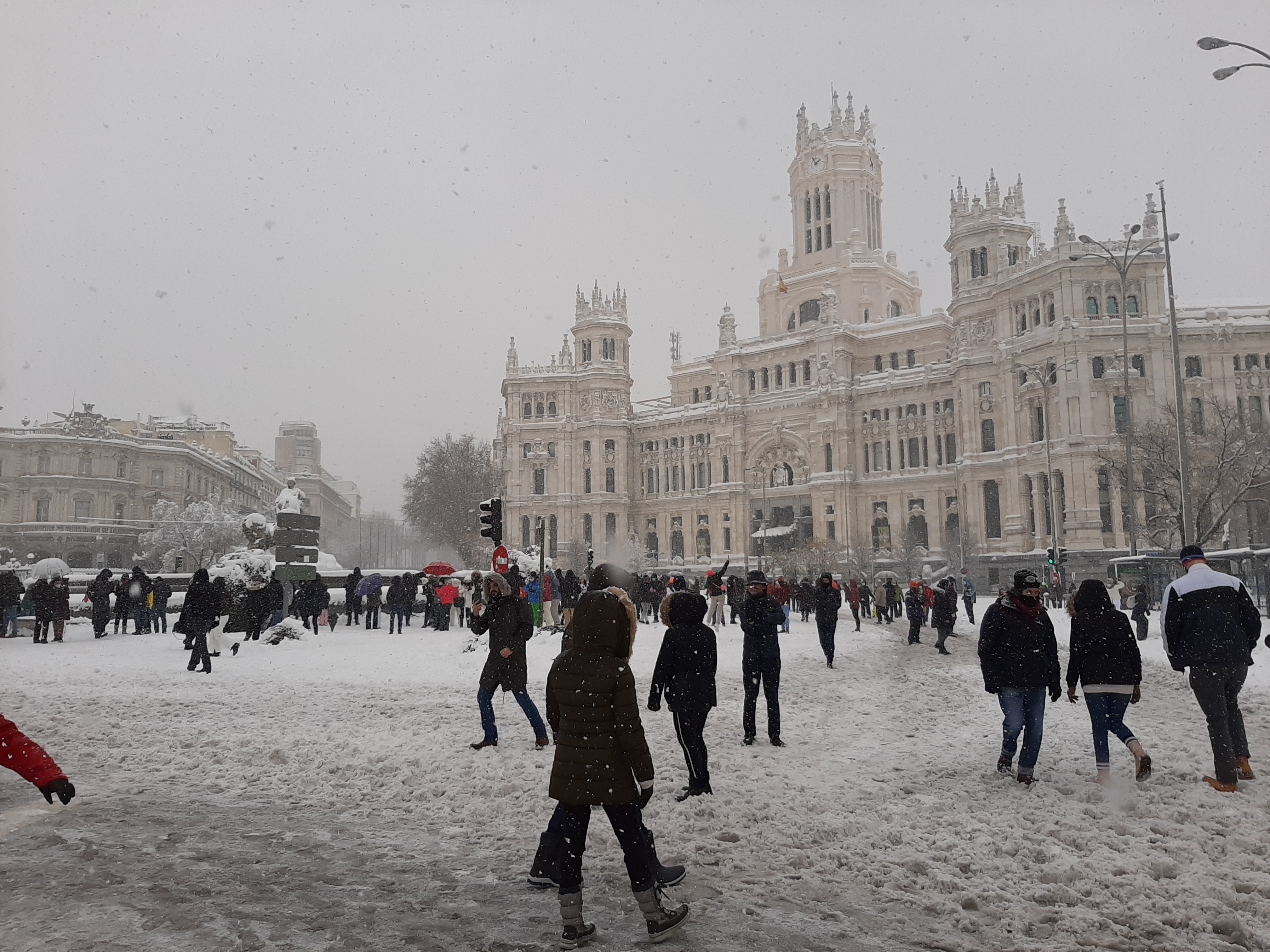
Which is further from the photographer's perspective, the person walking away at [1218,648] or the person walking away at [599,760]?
the person walking away at [1218,648]

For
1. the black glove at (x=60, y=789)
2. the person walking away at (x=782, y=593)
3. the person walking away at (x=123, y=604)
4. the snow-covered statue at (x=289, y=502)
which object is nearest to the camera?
the black glove at (x=60, y=789)

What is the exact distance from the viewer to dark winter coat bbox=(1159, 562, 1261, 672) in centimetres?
700

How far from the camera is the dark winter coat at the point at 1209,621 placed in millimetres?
7004

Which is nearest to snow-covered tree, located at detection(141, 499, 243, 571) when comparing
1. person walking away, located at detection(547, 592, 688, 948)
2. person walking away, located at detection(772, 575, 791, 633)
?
person walking away, located at detection(772, 575, 791, 633)

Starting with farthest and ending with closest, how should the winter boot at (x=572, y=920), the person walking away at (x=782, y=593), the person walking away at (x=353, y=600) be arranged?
the person walking away at (x=353, y=600) → the person walking away at (x=782, y=593) → the winter boot at (x=572, y=920)

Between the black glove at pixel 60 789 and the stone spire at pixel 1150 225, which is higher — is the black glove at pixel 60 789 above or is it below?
below

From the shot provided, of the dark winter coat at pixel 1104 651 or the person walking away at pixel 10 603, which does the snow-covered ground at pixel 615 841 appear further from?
the person walking away at pixel 10 603

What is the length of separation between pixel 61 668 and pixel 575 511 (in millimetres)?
68334

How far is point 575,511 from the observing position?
83.5 metres

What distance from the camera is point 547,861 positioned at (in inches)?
198

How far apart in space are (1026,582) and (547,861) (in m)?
4.90

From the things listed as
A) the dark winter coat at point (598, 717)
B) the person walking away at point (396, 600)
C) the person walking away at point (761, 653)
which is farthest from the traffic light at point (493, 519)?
the dark winter coat at point (598, 717)

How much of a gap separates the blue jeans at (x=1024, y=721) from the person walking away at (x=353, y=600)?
23.0m

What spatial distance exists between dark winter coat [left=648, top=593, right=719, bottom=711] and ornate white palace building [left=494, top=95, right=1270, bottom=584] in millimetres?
42069
